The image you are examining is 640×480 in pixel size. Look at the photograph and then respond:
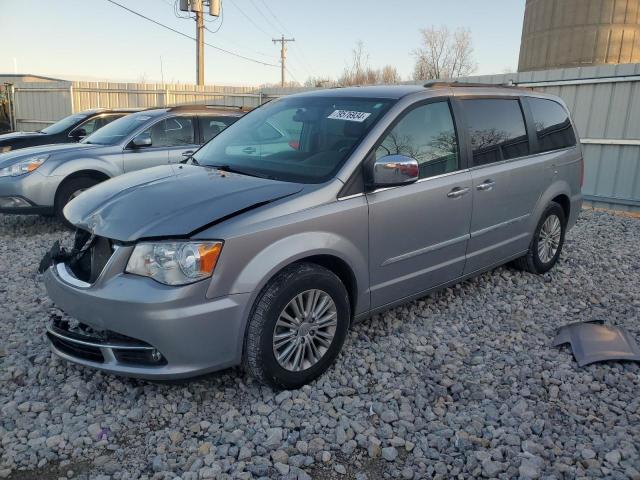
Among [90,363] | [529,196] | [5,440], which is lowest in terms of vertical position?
[5,440]

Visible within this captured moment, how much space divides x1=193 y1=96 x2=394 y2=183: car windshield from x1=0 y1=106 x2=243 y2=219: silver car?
2.19 m

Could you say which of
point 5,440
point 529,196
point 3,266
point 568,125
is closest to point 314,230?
point 5,440

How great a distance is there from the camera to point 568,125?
18.6 feet

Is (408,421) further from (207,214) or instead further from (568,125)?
(568,125)

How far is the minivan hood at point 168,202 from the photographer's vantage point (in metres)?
2.96

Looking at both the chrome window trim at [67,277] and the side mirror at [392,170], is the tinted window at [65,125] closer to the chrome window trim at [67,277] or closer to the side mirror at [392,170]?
the chrome window trim at [67,277]

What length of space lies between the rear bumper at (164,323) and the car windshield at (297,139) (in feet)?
3.36

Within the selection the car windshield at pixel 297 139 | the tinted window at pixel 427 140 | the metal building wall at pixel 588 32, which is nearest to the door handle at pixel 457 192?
the tinted window at pixel 427 140

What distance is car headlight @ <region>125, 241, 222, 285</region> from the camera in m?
2.83

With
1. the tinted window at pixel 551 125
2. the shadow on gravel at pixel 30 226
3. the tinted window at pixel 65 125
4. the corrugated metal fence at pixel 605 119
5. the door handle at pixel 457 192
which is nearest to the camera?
the door handle at pixel 457 192

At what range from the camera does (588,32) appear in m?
18.5

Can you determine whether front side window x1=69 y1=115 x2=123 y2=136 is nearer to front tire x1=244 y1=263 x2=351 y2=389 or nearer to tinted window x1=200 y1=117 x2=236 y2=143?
tinted window x1=200 y1=117 x2=236 y2=143

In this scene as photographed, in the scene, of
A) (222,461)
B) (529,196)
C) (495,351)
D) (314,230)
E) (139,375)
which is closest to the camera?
(222,461)

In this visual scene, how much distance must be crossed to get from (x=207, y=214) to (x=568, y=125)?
4.31m
